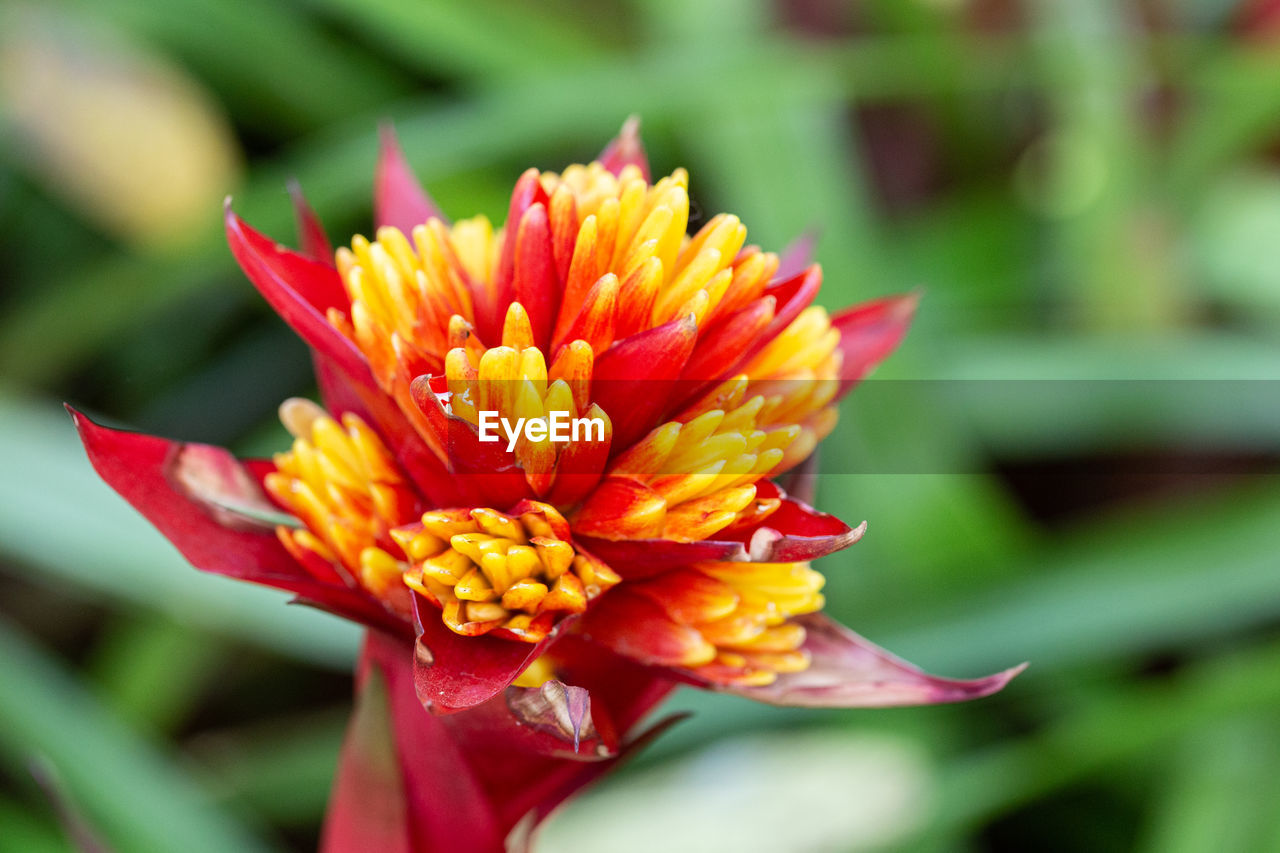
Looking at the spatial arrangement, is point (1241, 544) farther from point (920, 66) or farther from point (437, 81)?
point (437, 81)

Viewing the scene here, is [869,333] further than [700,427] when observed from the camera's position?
Yes

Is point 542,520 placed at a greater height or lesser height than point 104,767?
greater

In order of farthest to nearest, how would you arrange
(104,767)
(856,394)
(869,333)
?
(856,394)
(104,767)
(869,333)

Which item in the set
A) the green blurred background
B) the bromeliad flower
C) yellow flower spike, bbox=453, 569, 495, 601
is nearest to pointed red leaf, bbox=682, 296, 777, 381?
the bromeliad flower

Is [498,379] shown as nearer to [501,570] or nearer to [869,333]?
[501,570]

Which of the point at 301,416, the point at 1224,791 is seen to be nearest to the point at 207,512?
the point at 301,416

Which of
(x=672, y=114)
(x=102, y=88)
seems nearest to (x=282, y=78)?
(x=102, y=88)
